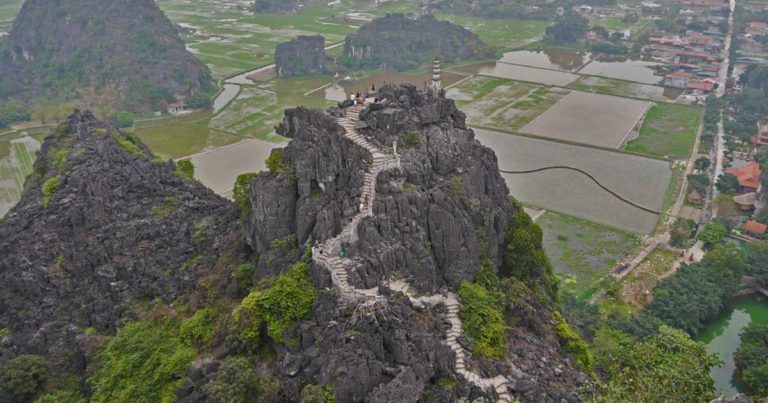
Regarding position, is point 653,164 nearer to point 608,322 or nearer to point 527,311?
point 608,322

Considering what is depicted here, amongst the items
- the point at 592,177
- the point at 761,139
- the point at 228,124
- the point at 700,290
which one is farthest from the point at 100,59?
the point at 761,139

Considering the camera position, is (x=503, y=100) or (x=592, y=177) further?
(x=503, y=100)

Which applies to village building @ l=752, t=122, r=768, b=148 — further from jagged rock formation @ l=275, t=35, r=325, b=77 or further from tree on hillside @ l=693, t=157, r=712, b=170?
jagged rock formation @ l=275, t=35, r=325, b=77

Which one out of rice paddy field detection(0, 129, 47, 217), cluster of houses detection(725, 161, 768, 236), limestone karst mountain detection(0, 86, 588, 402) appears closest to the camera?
limestone karst mountain detection(0, 86, 588, 402)

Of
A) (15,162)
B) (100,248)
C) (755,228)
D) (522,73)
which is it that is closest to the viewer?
(100,248)

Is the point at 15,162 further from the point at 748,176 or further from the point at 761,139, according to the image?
the point at 761,139

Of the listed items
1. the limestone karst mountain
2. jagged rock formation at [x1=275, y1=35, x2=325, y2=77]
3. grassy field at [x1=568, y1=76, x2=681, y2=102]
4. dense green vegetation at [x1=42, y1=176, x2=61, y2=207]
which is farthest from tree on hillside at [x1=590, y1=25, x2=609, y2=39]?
dense green vegetation at [x1=42, y1=176, x2=61, y2=207]

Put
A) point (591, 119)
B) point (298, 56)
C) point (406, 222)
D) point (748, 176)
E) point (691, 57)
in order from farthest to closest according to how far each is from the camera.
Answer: point (691, 57)
point (298, 56)
point (591, 119)
point (748, 176)
point (406, 222)
